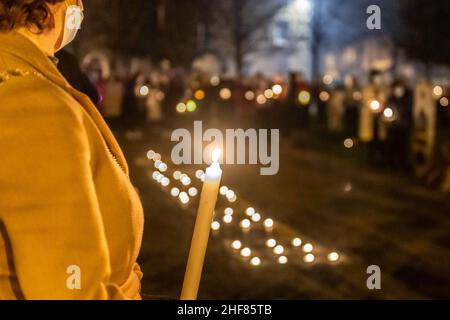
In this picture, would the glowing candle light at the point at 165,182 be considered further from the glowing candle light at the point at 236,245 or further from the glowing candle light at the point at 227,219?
the glowing candle light at the point at 236,245

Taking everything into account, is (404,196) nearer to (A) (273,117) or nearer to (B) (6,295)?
(A) (273,117)

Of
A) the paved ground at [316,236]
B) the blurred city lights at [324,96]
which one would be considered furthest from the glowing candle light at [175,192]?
the blurred city lights at [324,96]

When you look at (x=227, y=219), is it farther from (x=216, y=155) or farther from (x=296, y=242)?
(x=216, y=155)

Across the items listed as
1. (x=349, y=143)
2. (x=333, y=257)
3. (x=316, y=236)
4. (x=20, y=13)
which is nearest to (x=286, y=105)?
(x=349, y=143)

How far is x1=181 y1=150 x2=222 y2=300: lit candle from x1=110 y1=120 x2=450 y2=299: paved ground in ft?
18.1

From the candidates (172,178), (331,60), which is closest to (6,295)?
(172,178)

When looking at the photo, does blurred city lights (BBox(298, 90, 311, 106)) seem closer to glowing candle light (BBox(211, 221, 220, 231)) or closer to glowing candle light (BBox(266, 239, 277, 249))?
glowing candle light (BBox(211, 221, 220, 231))

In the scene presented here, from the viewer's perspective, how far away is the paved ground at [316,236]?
750 cm

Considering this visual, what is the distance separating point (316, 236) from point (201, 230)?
325 inches

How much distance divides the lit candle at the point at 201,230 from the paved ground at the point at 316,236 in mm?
5522

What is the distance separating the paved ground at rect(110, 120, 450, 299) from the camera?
750cm

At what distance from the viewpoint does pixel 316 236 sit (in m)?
9.77

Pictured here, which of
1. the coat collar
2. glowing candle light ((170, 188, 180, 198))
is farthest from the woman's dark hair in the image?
glowing candle light ((170, 188, 180, 198))
